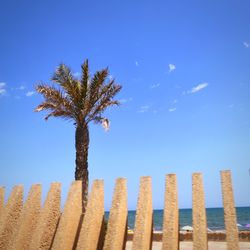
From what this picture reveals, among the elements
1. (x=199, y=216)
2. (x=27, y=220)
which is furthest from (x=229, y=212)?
(x=27, y=220)

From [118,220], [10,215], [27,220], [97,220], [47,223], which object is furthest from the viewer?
[10,215]

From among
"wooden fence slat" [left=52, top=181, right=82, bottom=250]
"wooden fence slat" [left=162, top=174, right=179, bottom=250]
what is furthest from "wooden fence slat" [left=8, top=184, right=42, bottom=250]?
"wooden fence slat" [left=162, top=174, right=179, bottom=250]

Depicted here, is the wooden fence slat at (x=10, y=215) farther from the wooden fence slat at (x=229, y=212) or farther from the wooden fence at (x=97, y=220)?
the wooden fence slat at (x=229, y=212)

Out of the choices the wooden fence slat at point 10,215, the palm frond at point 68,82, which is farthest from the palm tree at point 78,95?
the wooden fence slat at point 10,215

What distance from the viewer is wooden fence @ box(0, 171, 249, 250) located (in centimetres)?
292

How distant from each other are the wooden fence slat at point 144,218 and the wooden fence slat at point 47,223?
106 centimetres

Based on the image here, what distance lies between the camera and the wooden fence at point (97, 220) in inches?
115

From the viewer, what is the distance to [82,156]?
12242 mm

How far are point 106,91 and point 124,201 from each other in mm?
11290

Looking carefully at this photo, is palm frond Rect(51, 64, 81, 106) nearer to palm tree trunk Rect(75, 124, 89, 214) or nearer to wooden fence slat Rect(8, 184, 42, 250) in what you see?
palm tree trunk Rect(75, 124, 89, 214)

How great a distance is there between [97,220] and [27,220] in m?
0.97

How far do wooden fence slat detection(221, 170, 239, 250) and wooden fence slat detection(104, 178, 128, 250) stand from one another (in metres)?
1.04

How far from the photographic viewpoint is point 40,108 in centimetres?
1441

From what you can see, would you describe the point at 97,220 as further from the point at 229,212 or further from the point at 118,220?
the point at 229,212
